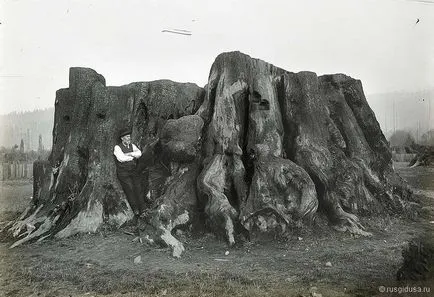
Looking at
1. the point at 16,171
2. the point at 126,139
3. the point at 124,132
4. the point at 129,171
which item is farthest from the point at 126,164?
the point at 16,171

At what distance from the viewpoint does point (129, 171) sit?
8258mm

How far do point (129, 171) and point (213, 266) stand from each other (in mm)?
3498

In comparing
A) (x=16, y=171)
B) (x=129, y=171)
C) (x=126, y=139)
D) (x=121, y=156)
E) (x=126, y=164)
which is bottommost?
(x=16, y=171)

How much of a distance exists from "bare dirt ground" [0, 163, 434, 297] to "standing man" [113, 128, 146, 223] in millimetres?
1017

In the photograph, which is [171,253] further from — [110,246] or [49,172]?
[49,172]

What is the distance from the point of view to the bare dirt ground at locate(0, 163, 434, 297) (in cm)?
494

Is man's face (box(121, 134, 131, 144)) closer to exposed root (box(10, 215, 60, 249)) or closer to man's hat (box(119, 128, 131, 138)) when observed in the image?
man's hat (box(119, 128, 131, 138))

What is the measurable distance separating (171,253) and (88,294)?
62.1 inches

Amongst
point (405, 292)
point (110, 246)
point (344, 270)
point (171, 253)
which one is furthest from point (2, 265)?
point (405, 292)

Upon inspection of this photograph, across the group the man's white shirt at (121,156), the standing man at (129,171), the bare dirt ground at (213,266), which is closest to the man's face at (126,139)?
the standing man at (129,171)

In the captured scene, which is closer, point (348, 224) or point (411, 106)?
point (348, 224)

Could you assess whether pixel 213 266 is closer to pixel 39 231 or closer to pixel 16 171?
pixel 39 231

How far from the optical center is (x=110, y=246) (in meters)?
6.61

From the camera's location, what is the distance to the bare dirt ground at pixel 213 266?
494 centimetres
